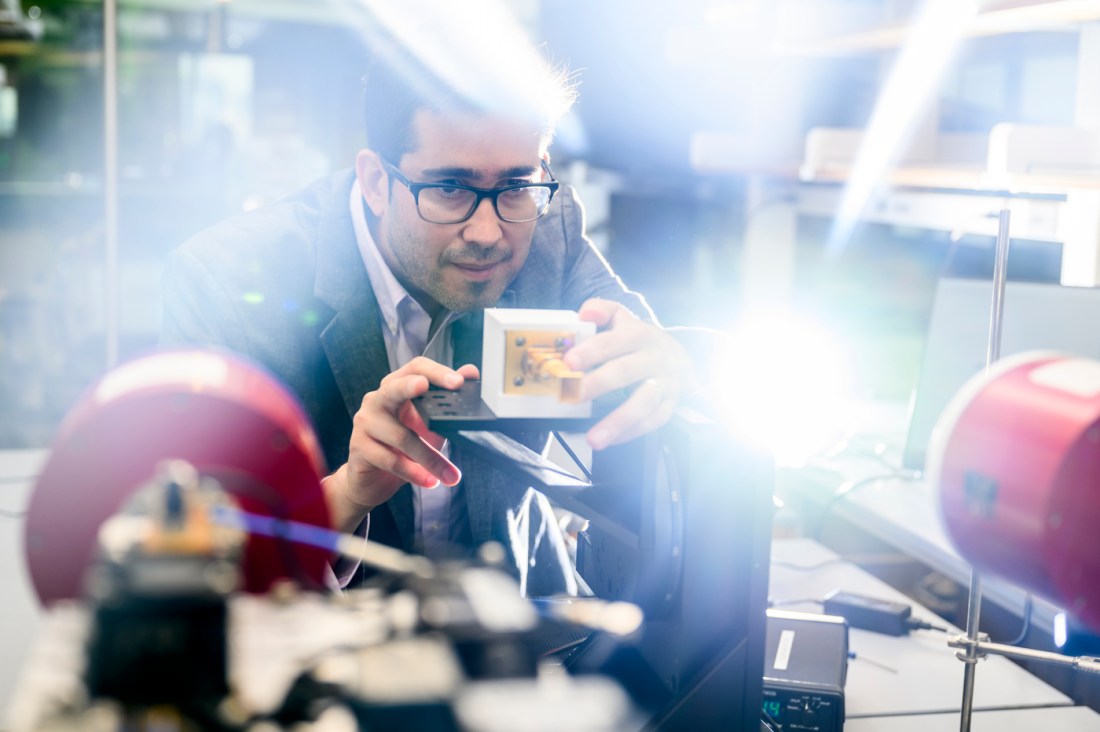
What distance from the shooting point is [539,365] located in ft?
2.37

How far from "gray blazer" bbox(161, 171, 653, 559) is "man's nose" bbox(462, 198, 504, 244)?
0.75ft

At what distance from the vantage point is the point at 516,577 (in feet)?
5.16

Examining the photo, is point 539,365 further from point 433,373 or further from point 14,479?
point 14,479

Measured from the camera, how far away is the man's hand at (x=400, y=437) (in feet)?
2.86

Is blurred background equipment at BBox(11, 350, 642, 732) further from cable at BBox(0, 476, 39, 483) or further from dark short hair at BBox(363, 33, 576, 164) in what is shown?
cable at BBox(0, 476, 39, 483)

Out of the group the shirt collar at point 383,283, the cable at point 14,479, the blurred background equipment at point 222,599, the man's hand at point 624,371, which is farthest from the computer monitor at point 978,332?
the cable at point 14,479

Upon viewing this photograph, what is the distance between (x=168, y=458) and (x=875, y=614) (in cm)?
124

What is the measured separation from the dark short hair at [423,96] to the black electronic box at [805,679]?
2.33 feet

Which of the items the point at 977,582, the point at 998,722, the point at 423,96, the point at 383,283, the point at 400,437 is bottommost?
the point at 998,722

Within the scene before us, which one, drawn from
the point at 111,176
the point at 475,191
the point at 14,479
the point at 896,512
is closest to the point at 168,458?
the point at 475,191

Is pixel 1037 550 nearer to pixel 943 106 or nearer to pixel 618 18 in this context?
pixel 943 106

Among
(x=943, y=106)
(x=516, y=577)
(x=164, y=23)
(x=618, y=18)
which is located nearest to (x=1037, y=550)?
(x=516, y=577)

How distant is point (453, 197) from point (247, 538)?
963 mm

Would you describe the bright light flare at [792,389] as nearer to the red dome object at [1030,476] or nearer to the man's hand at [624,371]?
the man's hand at [624,371]
